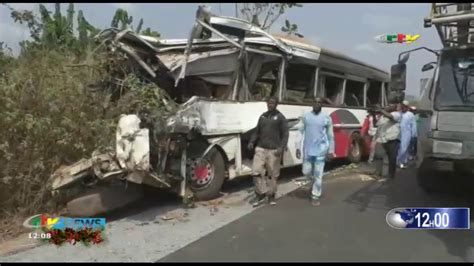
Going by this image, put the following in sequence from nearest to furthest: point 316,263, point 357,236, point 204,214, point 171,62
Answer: point 316,263 < point 357,236 < point 204,214 < point 171,62

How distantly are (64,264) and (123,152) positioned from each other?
74.2 inches

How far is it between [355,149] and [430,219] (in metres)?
6.32

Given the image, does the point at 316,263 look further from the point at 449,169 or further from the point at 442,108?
the point at 442,108

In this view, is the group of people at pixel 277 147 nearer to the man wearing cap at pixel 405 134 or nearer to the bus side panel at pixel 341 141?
the bus side panel at pixel 341 141

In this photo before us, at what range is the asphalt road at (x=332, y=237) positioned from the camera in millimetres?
5328

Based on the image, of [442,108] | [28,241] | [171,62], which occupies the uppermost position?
[171,62]

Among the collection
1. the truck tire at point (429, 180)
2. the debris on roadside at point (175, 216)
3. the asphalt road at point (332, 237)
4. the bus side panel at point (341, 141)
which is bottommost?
the debris on roadside at point (175, 216)

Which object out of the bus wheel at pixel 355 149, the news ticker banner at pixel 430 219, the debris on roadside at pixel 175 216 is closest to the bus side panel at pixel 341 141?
the bus wheel at pixel 355 149

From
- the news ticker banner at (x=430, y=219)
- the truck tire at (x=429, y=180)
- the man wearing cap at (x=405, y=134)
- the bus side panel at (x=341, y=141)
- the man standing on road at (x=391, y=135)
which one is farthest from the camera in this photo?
the man wearing cap at (x=405, y=134)

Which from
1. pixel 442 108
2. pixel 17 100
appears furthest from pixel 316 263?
pixel 17 100

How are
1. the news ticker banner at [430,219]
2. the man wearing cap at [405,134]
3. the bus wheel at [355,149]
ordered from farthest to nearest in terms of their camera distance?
1. the bus wheel at [355,149]
2. the man wearing cap at [405,134]
3. the news ticker banner at [430,219]

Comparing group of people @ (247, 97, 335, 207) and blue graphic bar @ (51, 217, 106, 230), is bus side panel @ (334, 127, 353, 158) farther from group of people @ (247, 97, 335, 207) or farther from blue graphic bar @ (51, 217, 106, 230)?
blue graphic bar @ (51, 217, 106, 230)

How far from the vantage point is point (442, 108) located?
699 centimetres

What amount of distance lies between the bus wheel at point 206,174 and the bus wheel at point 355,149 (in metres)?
5.14
